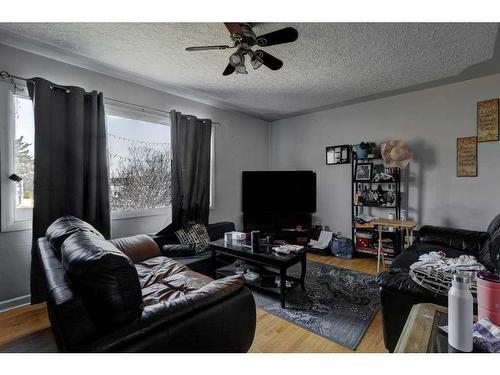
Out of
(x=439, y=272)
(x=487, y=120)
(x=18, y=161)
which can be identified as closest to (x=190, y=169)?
(x=18, y=161)

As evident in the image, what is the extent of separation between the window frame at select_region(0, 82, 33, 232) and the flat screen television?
9.14 ft

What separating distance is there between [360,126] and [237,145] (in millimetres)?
2025

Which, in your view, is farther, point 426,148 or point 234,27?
point 426,148

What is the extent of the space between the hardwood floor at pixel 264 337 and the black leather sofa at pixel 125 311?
1.66ft

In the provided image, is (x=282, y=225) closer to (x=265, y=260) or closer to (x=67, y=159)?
(x=265, y=260)

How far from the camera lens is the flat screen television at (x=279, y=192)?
4.11 metres

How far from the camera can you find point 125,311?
1.01m

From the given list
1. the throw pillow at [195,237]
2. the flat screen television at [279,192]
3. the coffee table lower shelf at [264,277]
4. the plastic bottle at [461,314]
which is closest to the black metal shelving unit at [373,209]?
the flat screen television at [279,192]

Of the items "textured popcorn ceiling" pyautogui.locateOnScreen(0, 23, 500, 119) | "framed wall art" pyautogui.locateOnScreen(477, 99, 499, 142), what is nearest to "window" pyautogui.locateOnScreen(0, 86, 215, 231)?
"textured popcorn ceiling" pyautogui.locateOnScreen(0, 23, 500, 119)

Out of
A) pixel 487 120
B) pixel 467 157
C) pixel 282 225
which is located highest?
pixel 487 120

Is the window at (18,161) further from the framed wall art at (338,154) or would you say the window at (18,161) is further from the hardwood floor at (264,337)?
Result: the framed wall art at (338,154)

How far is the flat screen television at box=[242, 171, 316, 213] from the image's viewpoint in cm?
411

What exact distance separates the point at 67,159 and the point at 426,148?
14.1 feet
